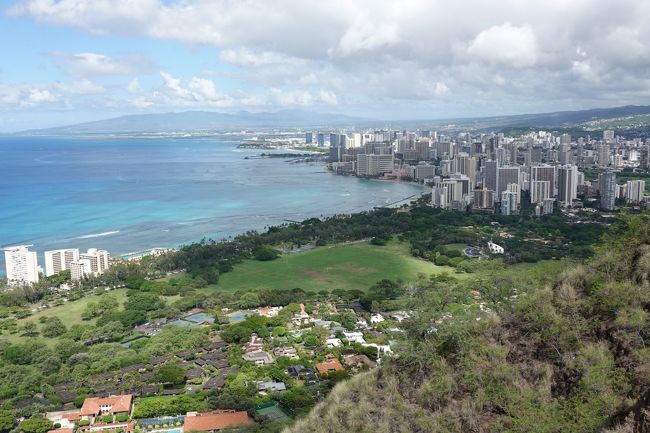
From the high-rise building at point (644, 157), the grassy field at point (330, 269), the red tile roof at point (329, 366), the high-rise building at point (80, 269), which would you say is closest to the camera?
the red tile roof at point (329, 366)

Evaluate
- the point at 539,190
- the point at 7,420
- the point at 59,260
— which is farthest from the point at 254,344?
the point at 539,190

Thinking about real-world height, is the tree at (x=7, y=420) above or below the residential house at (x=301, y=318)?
above

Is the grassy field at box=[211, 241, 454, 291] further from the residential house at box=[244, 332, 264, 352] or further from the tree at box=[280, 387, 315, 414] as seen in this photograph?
the tree at box=[280, 387, 315, 414]

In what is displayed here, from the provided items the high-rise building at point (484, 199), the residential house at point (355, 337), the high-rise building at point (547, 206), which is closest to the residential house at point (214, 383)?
the residential house at point (355, 337)

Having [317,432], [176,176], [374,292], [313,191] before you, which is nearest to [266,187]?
[313,191]

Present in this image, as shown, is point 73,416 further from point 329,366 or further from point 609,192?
point 609,192

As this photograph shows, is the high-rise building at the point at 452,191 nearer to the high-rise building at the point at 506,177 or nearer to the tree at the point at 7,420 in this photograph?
the high-rise building at the point at 506,177
